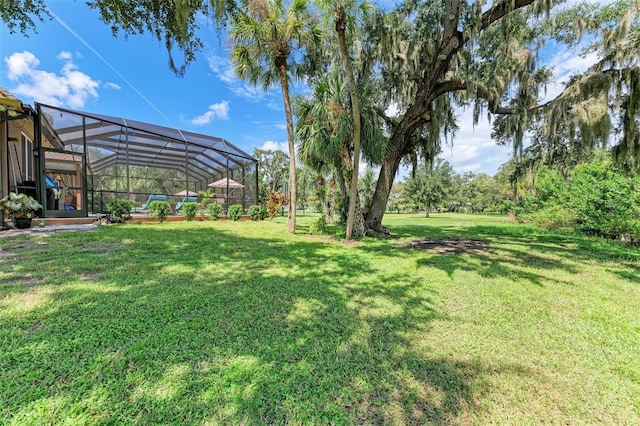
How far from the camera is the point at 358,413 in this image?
1404 mm

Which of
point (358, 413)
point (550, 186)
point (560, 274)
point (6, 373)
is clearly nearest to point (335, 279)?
point (358, 413)

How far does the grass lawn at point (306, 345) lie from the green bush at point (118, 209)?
550cm

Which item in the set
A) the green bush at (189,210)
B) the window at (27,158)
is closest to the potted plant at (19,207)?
the window at (27,158)

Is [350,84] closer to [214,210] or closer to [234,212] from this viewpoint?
[234,212]

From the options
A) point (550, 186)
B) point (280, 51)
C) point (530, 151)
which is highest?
point (280, 51)

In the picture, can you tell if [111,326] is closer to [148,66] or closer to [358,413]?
[358,413]

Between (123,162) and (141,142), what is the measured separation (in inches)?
142

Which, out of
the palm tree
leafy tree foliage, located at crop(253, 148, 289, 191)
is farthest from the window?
leafy tree foliage, located at crop(253, 148, 289, 191)

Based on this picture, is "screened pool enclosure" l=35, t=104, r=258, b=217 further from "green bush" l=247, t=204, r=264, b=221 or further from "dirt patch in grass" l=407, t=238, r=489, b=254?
"dirt patch in grass" l=407, t=238, r=489, b=254

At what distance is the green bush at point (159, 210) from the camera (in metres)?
10.00

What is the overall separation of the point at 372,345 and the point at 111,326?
212 centimetres

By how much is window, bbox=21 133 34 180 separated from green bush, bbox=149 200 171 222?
3.31 metres

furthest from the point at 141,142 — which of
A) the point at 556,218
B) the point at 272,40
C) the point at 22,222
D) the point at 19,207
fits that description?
the point at 556,218

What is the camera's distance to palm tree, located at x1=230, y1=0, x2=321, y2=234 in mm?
6793
